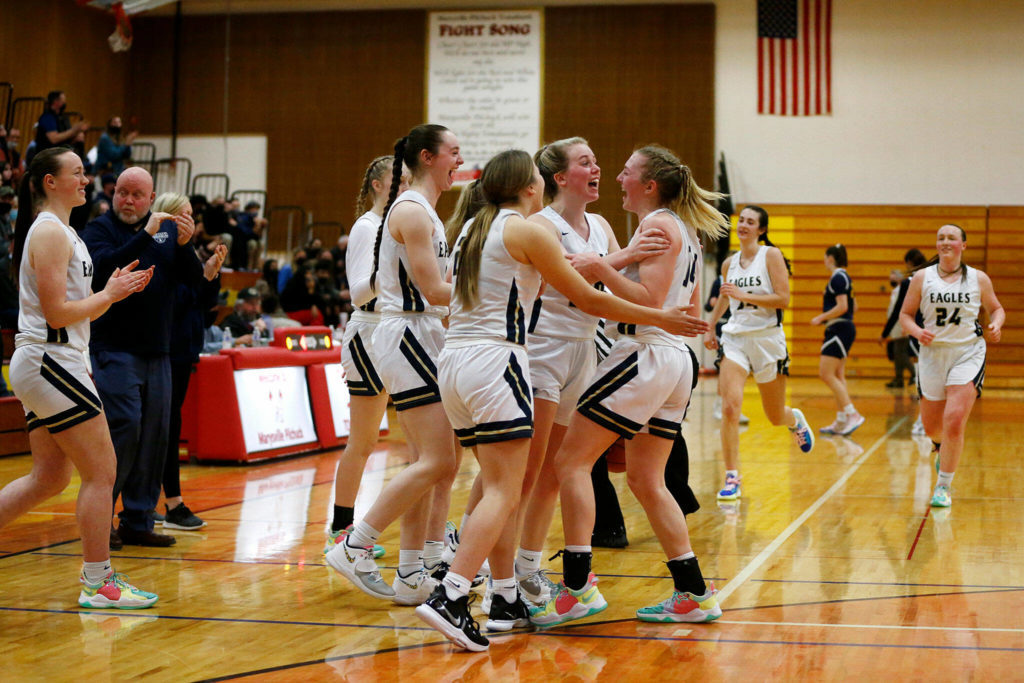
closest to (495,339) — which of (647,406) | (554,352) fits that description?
(554,352)

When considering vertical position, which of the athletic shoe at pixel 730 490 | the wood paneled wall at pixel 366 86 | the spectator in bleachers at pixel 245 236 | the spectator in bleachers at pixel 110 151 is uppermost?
the wood paneled wall at pixel 366 86

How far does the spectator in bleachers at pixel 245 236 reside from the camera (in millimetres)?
16578

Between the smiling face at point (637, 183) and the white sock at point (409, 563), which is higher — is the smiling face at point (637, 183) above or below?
above

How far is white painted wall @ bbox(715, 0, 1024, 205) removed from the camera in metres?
18.8

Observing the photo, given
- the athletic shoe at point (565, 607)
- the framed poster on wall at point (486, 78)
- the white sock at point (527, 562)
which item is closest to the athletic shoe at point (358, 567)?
the white sock at point (527, 562)

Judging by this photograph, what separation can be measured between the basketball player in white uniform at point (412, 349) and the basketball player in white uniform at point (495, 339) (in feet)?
1.13

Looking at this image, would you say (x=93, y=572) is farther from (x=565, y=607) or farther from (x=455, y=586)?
(x=565, y=607)

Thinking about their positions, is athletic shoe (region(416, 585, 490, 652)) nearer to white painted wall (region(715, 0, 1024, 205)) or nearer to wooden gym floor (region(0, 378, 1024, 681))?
wooden gym floor (region(0, 378, 1024, 681))

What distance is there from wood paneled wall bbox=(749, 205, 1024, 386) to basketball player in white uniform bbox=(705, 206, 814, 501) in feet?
39.7

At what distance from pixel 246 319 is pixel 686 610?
8.03 metres

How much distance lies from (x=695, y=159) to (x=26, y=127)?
35.6 feet

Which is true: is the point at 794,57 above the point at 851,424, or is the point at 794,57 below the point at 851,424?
above

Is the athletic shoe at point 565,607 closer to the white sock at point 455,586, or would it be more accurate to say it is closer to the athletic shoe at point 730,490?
the white sock at point 455,586

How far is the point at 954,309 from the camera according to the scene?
22.6 ft
